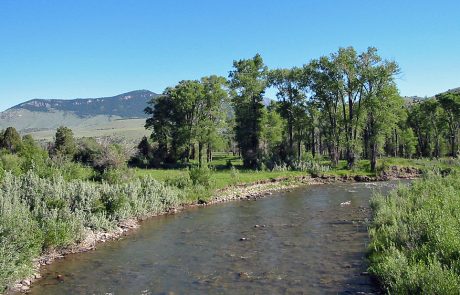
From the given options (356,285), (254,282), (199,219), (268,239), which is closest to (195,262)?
(254,282)

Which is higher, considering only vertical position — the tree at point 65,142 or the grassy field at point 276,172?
the tree at point 65,142

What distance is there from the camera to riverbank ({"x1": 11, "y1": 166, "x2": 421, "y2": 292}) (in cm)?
2008

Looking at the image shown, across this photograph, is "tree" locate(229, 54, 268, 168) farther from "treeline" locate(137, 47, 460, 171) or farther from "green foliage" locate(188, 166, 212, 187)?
"green foliage" locate(188, 166, 212, 187)

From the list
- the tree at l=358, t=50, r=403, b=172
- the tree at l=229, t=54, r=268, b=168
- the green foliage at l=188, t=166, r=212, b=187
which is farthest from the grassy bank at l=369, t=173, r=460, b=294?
the tree at l=229, t=54, r=268, b=168

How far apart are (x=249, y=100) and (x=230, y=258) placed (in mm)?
45698

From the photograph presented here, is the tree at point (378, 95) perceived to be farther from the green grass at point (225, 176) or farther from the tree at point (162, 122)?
the tree at point (162, 122)

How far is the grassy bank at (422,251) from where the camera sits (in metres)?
10.4

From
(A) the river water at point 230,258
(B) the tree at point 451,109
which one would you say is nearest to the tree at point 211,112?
(A) the river water at point 230,258

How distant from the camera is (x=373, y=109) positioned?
56.0 metres

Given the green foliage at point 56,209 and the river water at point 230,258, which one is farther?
the green foliage at point 56,209

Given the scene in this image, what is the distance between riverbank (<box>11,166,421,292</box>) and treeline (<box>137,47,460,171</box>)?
15.1 feet

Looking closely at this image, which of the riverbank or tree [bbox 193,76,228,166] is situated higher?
tree [bbox 193,76,228,166]

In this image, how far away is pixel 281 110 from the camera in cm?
6631

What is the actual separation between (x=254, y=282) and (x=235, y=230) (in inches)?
381
